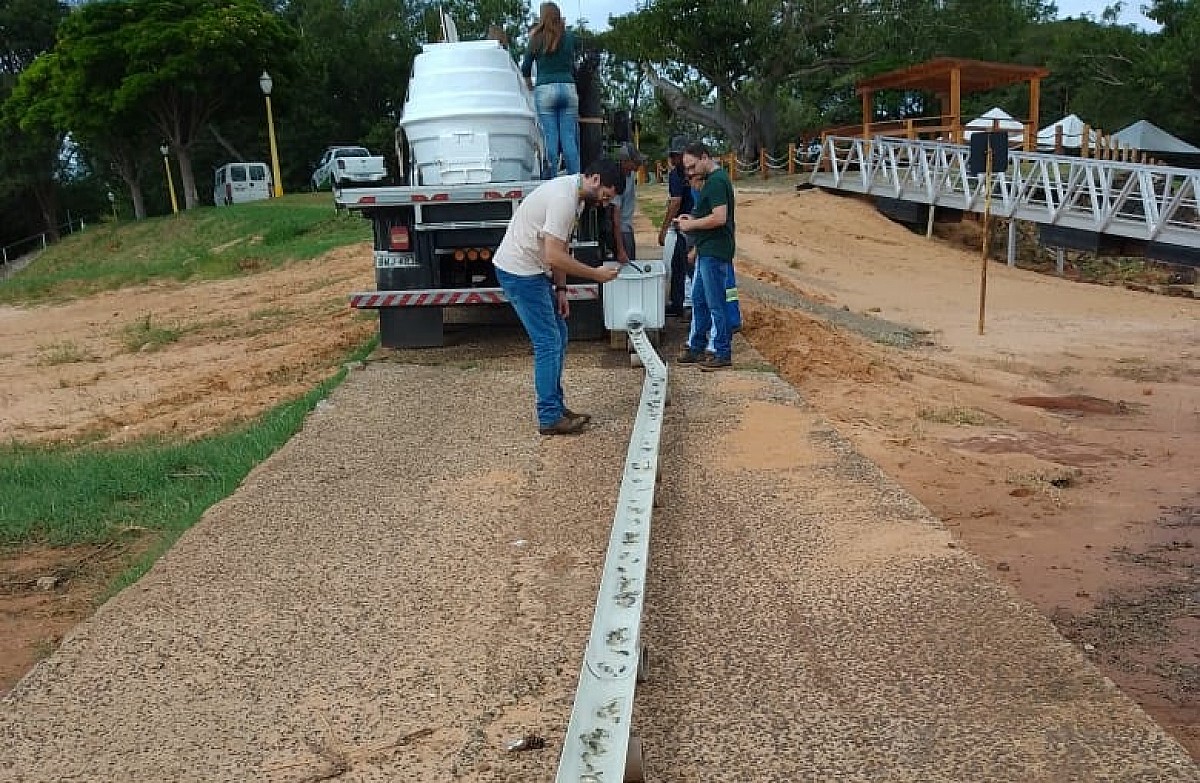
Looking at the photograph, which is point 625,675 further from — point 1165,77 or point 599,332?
point 1165,77

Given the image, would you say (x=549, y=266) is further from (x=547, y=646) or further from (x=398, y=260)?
(x=398, y=260)

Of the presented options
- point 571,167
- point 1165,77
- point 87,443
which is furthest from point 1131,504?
point 1165,77

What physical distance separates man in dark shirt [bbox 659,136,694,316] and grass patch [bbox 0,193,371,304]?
13969mm

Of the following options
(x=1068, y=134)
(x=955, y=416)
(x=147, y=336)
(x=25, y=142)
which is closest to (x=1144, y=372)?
(x=955, y=416)

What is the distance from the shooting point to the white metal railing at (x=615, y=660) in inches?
122

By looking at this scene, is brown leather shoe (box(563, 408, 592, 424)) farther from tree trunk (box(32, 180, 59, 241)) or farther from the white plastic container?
tree trunk (box(32, 180, 59, 241))

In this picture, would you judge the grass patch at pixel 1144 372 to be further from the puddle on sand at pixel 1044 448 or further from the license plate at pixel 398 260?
the license plate at pixel 398 260

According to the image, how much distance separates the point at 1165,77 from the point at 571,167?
41552 mm

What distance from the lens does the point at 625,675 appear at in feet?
11.5

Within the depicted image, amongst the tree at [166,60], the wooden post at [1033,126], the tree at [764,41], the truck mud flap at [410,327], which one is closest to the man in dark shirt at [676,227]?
the truck mud flap at [410,327]

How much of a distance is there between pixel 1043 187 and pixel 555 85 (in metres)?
15.4

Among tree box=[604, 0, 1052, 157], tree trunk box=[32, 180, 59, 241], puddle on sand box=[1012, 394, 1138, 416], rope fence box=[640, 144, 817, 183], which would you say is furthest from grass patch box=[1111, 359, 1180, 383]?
tree trunk box=[32, 180, 59, 241]

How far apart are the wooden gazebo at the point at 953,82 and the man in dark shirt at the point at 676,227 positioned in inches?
817

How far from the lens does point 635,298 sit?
9.48m
